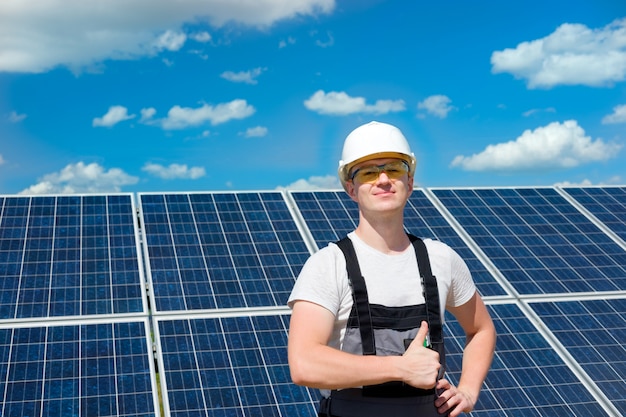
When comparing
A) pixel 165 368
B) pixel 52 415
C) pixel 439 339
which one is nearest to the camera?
pixel 439 339

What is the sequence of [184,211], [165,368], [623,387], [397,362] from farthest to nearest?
[184,211] < [623,387] < [165,368] < [397,362]

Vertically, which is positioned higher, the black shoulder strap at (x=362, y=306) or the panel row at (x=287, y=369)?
the panel row at (x=287, y=369)

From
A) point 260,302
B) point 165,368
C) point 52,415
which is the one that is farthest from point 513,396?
point 52,415

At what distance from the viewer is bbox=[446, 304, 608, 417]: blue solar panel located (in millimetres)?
9312

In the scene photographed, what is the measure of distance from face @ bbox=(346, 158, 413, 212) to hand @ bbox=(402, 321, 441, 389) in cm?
66

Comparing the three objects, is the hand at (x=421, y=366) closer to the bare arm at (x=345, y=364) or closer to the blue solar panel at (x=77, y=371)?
the bare arm at (x=345, y=364)

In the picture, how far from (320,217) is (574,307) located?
3.87 meters

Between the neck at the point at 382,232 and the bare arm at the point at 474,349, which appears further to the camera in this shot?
the bare arm at the point at 474,349

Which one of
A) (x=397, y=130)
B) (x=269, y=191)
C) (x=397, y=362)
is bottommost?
(x=397, y=362)

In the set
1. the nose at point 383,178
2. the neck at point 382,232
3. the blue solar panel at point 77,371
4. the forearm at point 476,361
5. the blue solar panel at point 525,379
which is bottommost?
the forearm at point 476,361

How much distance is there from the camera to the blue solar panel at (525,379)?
9312 mm

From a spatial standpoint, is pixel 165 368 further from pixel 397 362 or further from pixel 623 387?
pixel 397 362

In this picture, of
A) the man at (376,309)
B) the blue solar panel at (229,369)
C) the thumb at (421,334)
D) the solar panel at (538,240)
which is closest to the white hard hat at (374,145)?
the man at (376,309)

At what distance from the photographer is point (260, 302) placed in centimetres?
1027
